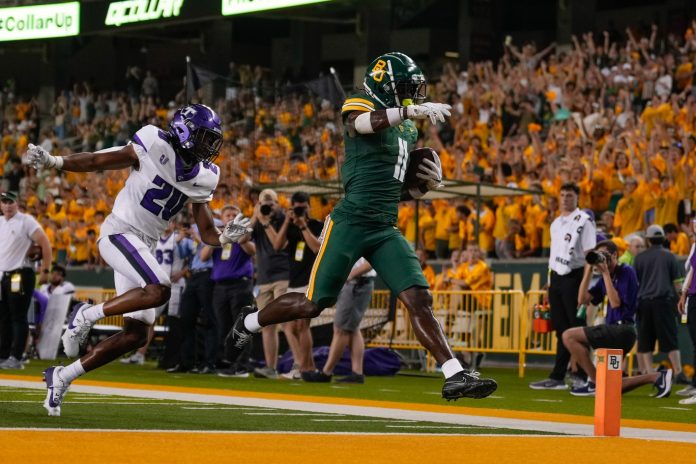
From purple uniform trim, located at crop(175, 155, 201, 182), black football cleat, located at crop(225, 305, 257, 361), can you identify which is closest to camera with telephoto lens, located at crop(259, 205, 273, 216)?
purple uniform trim, located at crop(175, 155, 201, 182)

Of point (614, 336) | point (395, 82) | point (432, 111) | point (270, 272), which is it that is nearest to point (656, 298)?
point (614, 336)

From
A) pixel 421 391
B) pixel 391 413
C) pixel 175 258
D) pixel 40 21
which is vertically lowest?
pixel 421 391

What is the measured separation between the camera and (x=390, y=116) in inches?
285

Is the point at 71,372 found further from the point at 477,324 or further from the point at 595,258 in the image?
the point at 477,324

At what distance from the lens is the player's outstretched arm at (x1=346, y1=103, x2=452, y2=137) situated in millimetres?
6992

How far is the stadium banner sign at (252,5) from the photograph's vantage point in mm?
26609

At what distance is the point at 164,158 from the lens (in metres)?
8.18

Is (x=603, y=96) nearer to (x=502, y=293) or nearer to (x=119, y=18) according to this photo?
(x=502, y=293)

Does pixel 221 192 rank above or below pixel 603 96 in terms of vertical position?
below

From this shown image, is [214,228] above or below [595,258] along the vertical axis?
above

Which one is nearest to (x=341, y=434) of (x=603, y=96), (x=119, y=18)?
(x=603, y=96)

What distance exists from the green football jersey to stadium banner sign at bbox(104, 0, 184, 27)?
75.2 feet

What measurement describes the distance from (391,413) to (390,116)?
247 cm

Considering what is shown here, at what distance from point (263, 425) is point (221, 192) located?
14.4 m
